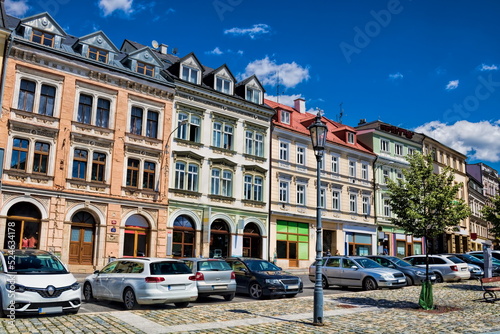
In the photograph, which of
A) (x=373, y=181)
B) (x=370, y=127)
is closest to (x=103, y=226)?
(x=373, y=181)

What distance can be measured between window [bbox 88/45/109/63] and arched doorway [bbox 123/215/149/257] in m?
9.58

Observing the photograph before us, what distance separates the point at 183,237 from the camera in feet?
101

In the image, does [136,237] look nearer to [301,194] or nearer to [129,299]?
[301,194]

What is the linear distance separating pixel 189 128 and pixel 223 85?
467cm

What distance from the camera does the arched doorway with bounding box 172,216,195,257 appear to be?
99.8 ft

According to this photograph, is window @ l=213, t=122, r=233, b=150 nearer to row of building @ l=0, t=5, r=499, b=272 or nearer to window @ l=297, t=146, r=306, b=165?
row of building @ l=0, t=5, r=499, b=272

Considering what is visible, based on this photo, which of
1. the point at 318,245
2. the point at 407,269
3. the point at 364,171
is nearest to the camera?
the point at 318,245

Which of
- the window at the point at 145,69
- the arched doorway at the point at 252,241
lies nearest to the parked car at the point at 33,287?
the window at the point at 145,69

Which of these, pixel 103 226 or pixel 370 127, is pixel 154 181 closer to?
pixel 103 226

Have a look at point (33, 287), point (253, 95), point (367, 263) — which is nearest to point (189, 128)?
point (253, 95)

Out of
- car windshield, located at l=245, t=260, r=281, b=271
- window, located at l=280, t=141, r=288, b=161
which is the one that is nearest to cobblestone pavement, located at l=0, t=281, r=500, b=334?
car windshield, located at l=245, t=260, r=281, b=271

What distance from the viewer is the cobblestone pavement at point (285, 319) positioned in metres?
10.4

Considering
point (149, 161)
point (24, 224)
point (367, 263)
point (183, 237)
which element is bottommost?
point (367, 263)

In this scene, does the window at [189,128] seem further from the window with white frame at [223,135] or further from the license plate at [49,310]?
the license plate at [49,310]
